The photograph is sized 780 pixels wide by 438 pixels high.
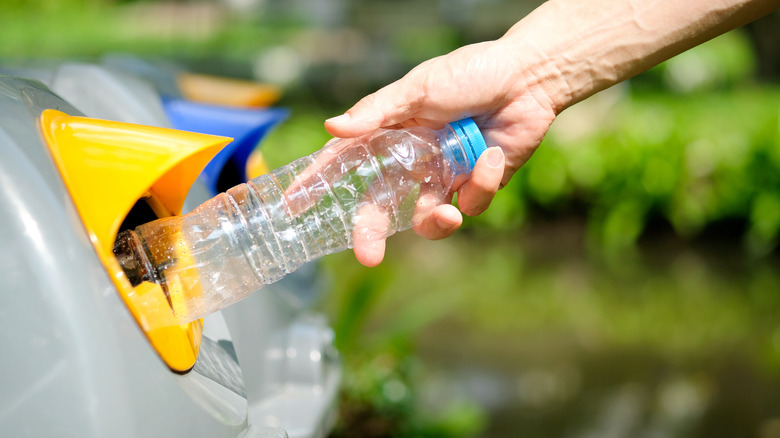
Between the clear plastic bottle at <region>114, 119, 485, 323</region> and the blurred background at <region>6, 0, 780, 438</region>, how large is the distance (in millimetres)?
786

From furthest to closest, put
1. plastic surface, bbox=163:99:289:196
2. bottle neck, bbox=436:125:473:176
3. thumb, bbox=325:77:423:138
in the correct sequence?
plastic surface, bbox=163:99:289:196 < bottle neck, bbox=436:125:473:176 < thumb, bbox=325:77:423:138

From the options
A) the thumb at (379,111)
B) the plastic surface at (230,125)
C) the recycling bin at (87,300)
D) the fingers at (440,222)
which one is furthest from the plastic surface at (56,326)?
the plastic surface at (230,125)

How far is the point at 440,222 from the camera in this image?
60.0 inches

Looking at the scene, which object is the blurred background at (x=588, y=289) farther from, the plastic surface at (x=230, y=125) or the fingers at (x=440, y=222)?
the fingers at (x=440, y=222)

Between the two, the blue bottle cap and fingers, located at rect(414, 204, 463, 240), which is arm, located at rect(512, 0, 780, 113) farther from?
fingers, located at rect(414, 204, 463, 240)

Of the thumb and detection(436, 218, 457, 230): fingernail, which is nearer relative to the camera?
the thumb

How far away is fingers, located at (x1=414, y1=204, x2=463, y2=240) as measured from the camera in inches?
59.0

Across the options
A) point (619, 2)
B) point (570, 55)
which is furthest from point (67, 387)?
point (619, 2)

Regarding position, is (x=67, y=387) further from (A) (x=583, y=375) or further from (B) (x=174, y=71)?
(A) (x=583, y=375)

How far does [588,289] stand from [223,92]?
274 centimetres

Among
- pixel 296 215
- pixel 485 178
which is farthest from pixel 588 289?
pixel 296 215

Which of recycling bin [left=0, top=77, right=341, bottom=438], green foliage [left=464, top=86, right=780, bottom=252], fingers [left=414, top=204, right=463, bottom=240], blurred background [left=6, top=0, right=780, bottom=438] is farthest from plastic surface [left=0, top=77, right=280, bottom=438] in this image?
green foliage [left=464, top=86, right=780, bottom=252]

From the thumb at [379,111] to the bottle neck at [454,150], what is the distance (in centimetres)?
9

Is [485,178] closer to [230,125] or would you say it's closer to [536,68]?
[536,68]
